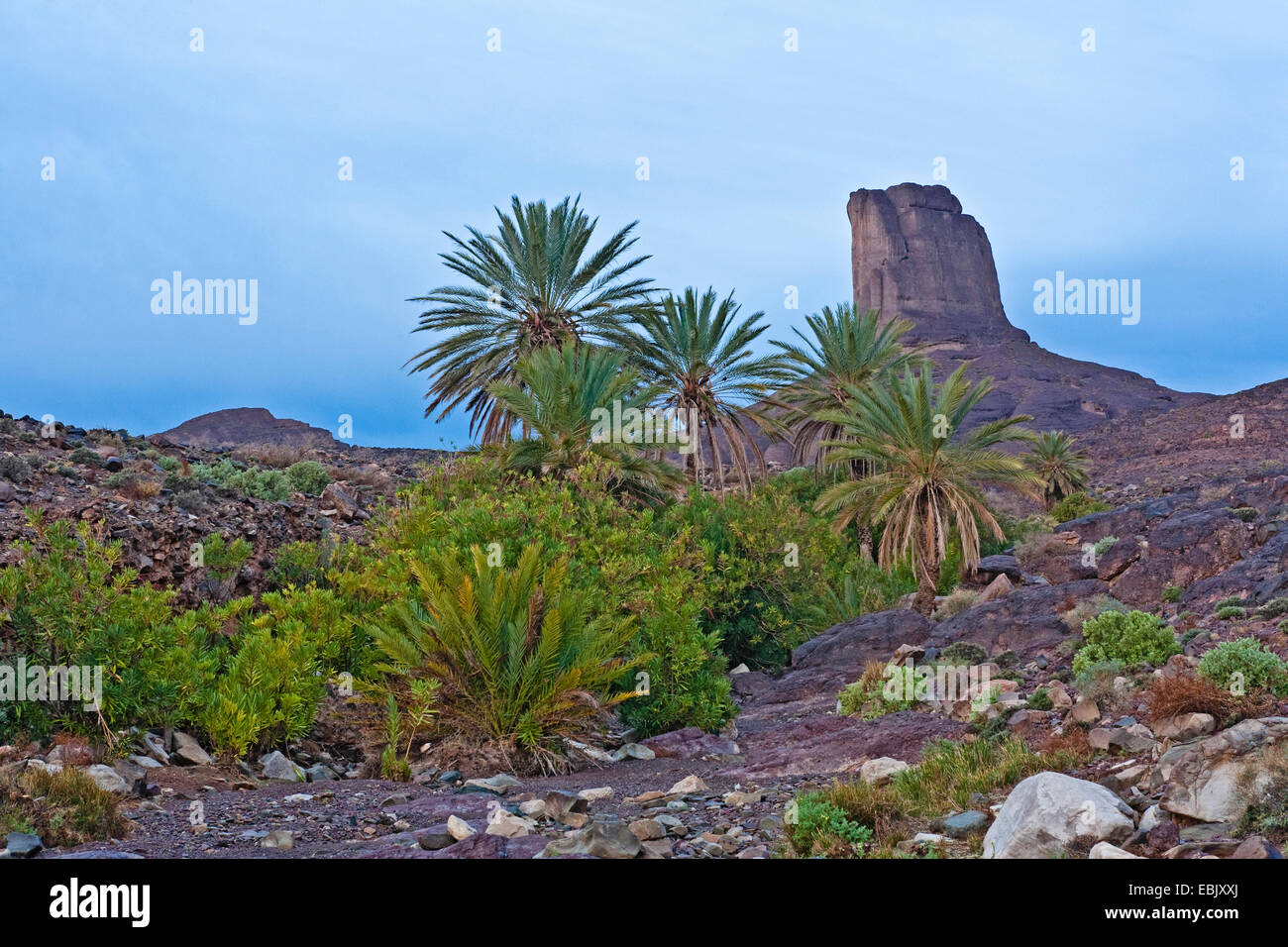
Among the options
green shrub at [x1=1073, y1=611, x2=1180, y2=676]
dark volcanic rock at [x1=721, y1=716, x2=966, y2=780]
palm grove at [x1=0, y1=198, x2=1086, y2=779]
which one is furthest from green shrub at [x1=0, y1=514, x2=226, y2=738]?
Result: green shrub at [x1=1073, y1=611, x2=1180, y2=676]

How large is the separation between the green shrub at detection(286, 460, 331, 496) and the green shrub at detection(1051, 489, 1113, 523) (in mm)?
26353

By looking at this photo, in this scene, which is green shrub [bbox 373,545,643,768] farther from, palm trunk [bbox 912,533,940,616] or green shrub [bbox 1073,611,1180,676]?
palm trunk [bbox 912,533,940,616]

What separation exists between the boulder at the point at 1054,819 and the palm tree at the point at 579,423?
11830 mm

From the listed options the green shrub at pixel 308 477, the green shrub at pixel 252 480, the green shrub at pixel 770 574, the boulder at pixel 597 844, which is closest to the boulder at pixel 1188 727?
the boulder at pixel 597 844

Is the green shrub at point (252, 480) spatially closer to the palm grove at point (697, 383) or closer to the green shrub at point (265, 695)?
the palm grove at point (697, 383)

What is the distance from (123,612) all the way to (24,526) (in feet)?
16.3

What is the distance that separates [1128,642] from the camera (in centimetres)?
1162

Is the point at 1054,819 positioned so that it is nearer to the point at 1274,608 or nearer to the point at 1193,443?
the point at 1274,608

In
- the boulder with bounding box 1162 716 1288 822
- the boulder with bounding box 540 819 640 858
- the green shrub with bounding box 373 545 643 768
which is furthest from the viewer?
the green shrub with bounding box 373 545 643 768

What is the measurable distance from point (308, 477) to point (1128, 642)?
59.1 ft

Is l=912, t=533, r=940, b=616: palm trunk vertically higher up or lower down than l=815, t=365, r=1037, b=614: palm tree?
lower down

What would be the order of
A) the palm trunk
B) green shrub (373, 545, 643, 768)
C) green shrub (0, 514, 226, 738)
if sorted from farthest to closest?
the palm trunk → green shrub (373, 545, 643, 768) → green shrub (0, 514, 226, 738)

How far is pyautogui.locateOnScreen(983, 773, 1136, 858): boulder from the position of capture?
563 cm

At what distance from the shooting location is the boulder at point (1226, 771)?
228 inches
